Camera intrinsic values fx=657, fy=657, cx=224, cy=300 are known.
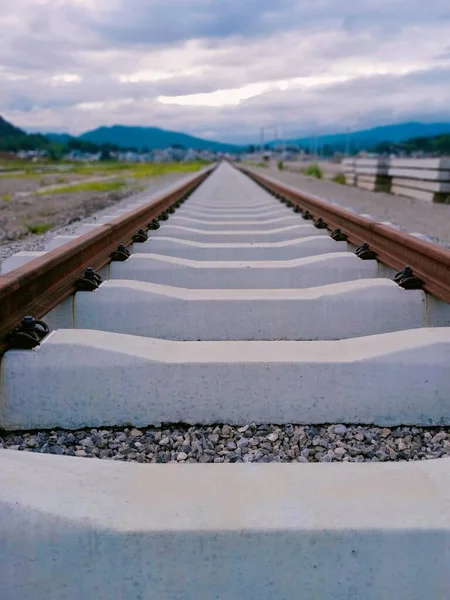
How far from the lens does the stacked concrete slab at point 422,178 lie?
15.4m

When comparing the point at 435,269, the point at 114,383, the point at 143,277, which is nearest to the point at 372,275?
the point at 435,269

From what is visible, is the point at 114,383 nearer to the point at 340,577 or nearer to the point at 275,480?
the point at 275,480

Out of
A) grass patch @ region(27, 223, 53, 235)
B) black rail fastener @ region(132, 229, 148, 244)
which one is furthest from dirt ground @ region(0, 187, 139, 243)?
black rail fastener @ region(132, 229, 148, 244)

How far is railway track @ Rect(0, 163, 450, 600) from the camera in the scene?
1.47m

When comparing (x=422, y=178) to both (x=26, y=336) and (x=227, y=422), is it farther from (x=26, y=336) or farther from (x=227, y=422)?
(x=26, y=336)

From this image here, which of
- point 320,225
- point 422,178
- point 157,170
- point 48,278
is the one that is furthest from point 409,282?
point 157,170

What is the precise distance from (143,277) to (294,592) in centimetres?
279

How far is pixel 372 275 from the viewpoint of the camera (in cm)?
434

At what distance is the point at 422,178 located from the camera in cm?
1678

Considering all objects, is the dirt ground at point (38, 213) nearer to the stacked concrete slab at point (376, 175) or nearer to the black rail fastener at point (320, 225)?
the black rail fastener at point (320, 225)

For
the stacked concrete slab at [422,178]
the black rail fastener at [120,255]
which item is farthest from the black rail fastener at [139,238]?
the stacked concrete slab at [422,178]

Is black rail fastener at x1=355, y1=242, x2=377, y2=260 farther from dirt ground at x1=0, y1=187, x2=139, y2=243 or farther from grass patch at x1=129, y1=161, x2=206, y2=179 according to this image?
grass patch at x1=129, y1=161, x2=206, y2=179

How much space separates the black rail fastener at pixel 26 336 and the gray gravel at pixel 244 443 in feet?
1.05

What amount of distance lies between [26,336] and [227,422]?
0.78m
